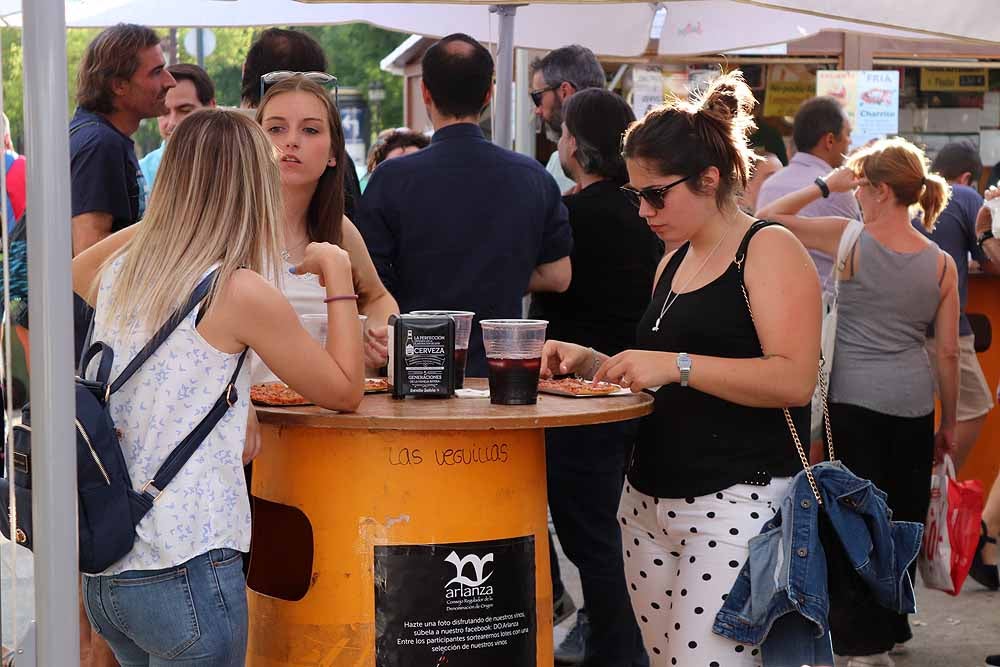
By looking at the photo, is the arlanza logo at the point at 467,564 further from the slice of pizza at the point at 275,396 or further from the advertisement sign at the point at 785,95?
the advertisement sign at the point at 785,95

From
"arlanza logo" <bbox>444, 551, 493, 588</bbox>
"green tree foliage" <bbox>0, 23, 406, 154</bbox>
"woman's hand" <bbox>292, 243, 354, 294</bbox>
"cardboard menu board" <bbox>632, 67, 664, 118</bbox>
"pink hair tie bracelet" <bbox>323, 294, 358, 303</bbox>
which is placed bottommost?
"arlanza logo" <bbox>444, 551, 493, 588</bbox>

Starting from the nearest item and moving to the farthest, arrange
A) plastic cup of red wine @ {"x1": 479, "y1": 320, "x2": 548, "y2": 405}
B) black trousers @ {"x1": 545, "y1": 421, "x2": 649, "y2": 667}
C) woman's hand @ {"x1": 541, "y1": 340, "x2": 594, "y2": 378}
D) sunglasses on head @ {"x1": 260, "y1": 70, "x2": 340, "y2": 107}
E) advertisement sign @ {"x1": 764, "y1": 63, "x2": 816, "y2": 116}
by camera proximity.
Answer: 1. plastic cup of red wine @ {"x1": 479, "y1": 320, "x2": 548, "y2": 405}
2. woman's hand @ {"x1": 541, "y1": 340, "x2": 594, "y2": 378}
3. sunglasses on head @ {"x1": 260, "y1": 70, "x2": 340, "y2": 107}
4. black trousers @ {"x1": 545, "y1": 421, "x2": 649, "y2": 667}
5. advertisement sign @ {"x1": 764, "y1": 63, "x2": 816, "y2": 116}

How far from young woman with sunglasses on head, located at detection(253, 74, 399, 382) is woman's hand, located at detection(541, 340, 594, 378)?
452 millimetres

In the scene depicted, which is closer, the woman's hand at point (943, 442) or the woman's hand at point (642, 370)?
the woman's hand at point (642, 370)

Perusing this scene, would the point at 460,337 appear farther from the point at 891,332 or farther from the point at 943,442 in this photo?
the point at 943,442

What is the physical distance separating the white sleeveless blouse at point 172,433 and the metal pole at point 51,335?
40cm

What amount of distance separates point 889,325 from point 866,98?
5.62m

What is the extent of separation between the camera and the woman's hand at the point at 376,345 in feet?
11.7

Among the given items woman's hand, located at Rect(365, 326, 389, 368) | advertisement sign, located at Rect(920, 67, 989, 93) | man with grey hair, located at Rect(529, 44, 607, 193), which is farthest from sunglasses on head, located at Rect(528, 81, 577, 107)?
advertisement sign, located at Rect(920, 67, 989, 93)

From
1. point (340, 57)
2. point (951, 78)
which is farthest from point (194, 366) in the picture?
point (340, 57)

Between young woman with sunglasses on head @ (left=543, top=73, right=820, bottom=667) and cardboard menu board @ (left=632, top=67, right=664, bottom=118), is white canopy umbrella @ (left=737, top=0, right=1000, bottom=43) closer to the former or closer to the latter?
young woman with sunglasses on head @ (left=543, top=73, right=820, bottom=667)

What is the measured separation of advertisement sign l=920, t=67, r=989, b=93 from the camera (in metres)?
11.5

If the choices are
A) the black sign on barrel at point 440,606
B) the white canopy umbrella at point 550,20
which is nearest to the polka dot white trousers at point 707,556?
the black sign on barrel at point 440,606

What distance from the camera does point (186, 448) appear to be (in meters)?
2.59
